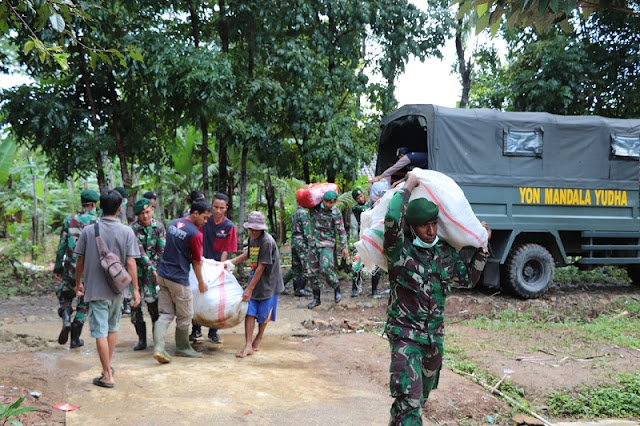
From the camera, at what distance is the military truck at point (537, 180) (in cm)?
920

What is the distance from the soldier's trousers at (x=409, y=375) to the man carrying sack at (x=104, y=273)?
2426 mm

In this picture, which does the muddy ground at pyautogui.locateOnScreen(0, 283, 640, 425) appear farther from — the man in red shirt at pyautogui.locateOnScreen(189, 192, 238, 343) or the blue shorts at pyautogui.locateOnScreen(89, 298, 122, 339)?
the blue shorts at pyautogui.locateOnScreen(89, 298, 122, 339)

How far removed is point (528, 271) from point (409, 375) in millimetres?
6865

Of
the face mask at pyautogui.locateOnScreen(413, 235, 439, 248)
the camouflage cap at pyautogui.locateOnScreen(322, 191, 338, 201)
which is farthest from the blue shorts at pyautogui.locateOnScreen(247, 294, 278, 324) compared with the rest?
the camouflage cap at pyautogui.locateOnScreen(322, 191, 338, 201)

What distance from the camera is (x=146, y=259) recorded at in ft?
20.1

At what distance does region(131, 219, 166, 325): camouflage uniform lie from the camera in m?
6.16

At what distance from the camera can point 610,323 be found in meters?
7.80

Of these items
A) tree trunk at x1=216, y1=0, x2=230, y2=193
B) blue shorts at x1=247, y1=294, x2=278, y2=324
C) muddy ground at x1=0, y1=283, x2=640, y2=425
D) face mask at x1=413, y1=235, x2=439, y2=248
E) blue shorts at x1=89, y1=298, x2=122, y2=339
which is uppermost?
tree trunk at x1=216, y1=0, x2=230, y2=193

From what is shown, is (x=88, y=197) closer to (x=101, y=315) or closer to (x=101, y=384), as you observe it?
(x=101, y=315)

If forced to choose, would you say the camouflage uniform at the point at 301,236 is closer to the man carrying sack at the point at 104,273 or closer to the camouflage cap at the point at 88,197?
the camouflage cap at the point at 88,197

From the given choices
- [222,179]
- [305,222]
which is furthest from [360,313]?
[222,179]

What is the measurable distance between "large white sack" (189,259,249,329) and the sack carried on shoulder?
1121 millimetres

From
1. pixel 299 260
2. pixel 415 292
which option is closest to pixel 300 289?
pixel 299 260

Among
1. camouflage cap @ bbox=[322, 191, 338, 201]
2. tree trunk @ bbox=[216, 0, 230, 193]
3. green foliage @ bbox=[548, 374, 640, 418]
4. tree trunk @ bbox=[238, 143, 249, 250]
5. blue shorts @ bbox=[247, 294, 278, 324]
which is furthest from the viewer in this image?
tree trunk @ bbox=[238, 143, 249, 250]
